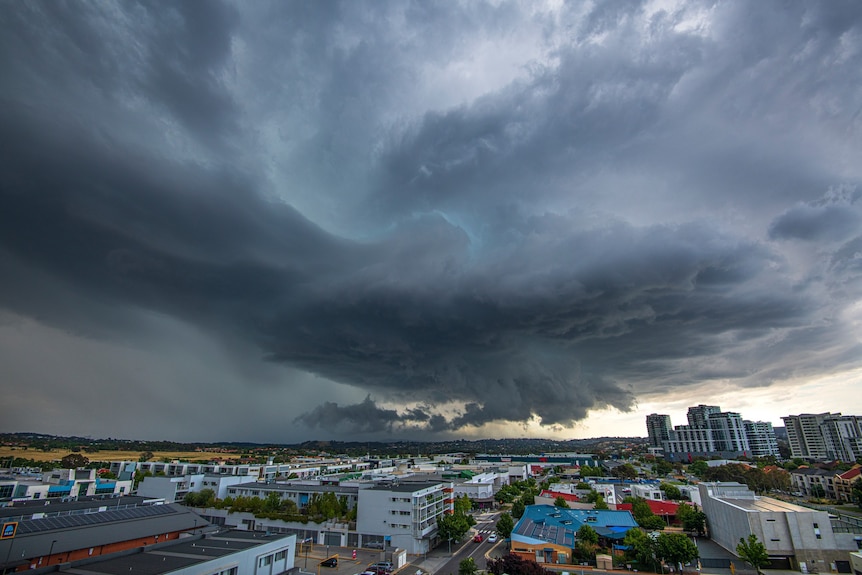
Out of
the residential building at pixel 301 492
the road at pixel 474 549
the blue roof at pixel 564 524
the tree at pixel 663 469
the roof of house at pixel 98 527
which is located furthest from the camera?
the tree at pixel 663 469

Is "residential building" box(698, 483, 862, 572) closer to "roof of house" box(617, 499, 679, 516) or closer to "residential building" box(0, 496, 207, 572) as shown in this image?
"roof of house" box(617, 499, 679, 516)

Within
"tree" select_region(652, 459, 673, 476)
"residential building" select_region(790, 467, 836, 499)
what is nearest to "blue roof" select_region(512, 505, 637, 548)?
"residential building" select_region(790, 467, 836, 499)

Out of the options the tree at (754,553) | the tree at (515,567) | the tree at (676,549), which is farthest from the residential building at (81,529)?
the tree at (754,553)

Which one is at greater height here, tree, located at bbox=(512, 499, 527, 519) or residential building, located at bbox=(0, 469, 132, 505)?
residential building, located at bbox=(0, 469, 132, 505)

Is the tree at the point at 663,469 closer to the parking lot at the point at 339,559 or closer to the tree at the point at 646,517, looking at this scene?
the tree at the point at 646,517

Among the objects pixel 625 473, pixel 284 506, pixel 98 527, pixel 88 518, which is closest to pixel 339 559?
pixel 284 506

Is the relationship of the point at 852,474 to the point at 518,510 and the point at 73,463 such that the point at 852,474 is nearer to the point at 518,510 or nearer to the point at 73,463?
the point at 518,510
